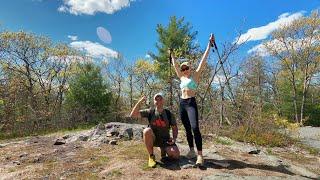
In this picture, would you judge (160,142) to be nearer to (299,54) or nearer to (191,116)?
(191,116)

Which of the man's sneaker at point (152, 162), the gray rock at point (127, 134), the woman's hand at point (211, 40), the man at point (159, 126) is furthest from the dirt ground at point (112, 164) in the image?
the woman's hand at point (211, 40)

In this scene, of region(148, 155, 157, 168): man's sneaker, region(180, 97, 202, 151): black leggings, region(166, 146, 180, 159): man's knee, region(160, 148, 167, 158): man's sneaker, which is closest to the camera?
region(180, 97, 202, 151): black leggings

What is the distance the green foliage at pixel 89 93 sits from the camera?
1143 inches

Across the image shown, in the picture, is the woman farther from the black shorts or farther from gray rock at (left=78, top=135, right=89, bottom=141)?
gray rock at (left=78, top=135, right=89, bottom=141)

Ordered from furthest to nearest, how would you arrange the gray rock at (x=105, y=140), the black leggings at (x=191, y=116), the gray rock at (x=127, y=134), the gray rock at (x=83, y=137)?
the gray rock at (x=83, y=137)
the gray rock at (x=127, y=134)
the gray rock at (x=105, y=140)
the black leggings at (x=191, y=116)

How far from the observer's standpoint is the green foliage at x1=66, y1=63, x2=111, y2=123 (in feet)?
95.2

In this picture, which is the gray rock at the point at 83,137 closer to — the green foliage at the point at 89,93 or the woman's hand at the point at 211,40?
the woman's hand at the point at 211,40

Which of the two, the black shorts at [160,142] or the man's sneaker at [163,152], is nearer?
the black shorts at [160,142]

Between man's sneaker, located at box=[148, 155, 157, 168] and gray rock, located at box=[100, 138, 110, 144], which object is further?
gray rock, located at box=[100, 138, 110, 144]

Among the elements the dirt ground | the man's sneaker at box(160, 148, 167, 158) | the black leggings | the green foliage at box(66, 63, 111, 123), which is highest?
the green foliage at box(66, 63, 111, 123)

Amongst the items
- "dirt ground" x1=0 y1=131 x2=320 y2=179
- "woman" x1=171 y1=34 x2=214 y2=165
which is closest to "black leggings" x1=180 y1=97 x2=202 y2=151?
"woman" x1=171 y1=34 x2=214 y2=165

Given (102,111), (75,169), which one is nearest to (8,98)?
(102,111)

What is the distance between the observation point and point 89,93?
2909 centimetres

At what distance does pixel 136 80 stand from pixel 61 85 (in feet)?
33.6
